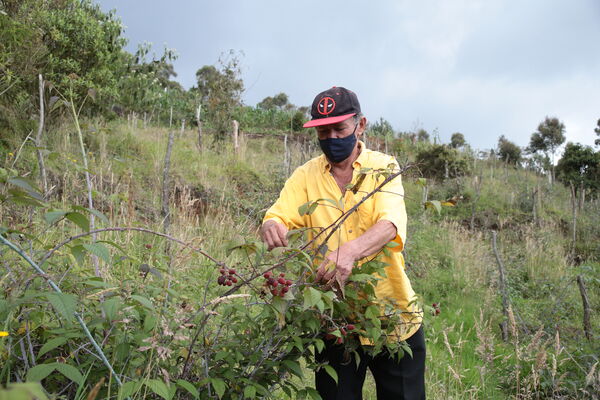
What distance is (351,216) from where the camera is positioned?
2348 mm

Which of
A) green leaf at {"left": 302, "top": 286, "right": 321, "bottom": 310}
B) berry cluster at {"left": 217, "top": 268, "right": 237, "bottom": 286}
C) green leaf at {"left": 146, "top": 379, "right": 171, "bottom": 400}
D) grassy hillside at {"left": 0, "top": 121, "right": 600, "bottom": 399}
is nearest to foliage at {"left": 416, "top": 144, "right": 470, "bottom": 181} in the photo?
grassy hillside at {"left": 0, "top": 121, "right": 600, "bottom": 399}

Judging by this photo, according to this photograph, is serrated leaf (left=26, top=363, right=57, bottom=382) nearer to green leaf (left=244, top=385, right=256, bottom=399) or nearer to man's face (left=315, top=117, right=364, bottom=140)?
green leaf (left=244, top=385, right=256, bottom=399)

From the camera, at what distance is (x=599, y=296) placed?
7.34 m

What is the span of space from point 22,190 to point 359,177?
116 cm

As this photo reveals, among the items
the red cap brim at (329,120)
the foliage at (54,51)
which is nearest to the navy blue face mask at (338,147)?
the red cap brim at (329,120)

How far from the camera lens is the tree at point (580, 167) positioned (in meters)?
17.0

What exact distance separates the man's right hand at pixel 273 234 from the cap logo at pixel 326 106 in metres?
0.64

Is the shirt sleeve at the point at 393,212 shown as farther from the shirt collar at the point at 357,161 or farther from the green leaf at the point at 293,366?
the green leaf at the point at 293,366

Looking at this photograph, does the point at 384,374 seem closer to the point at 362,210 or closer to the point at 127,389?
the point at 362,210

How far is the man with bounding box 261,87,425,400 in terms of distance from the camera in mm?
2252

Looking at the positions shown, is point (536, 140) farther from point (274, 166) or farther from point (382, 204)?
point (382, 204)

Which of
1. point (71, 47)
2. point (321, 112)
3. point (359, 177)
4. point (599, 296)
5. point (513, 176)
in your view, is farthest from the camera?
point (513, 176)

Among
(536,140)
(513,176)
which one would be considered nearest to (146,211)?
(513,176)

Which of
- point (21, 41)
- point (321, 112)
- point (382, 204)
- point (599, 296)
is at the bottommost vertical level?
point (599, 296)
